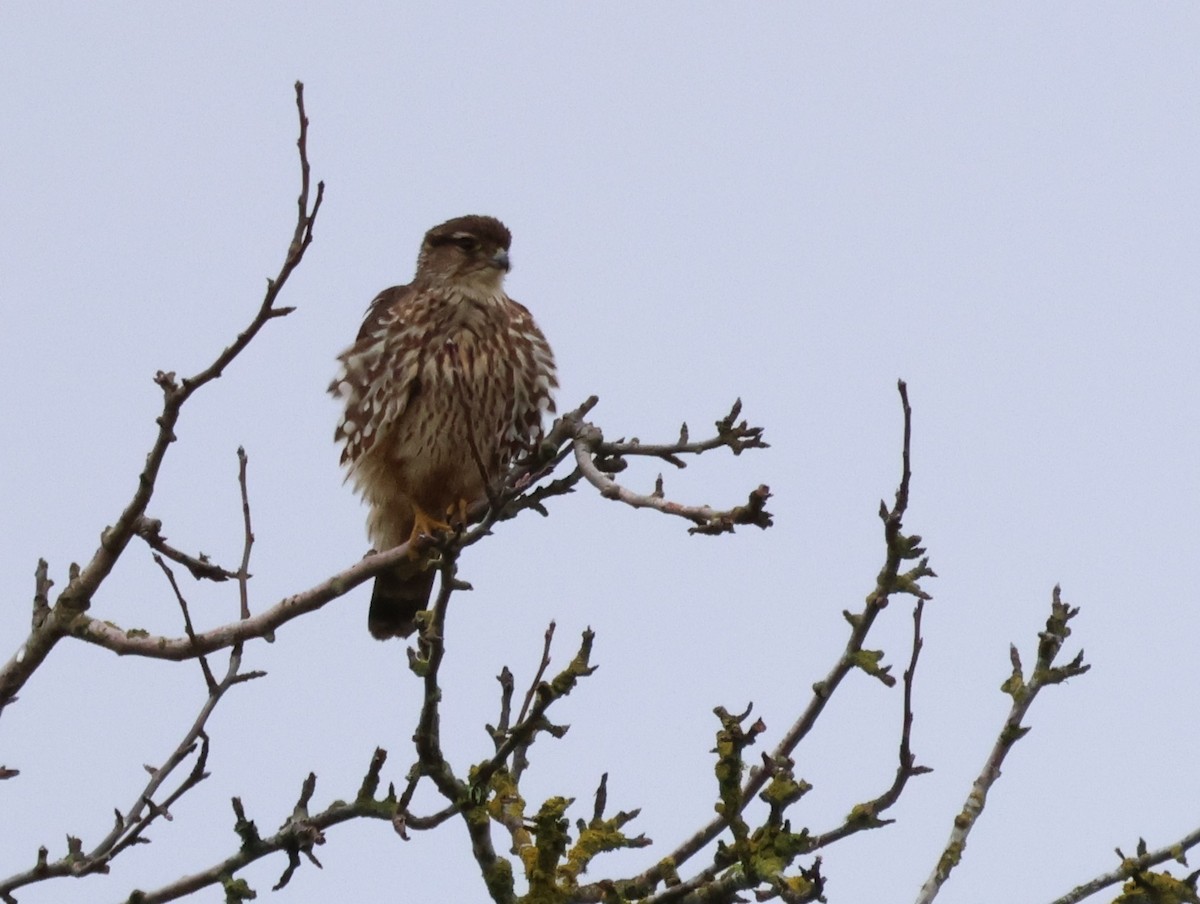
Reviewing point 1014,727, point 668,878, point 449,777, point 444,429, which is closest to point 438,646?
point 449,777

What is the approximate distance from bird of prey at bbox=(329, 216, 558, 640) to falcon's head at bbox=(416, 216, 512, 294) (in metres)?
→ 0.01

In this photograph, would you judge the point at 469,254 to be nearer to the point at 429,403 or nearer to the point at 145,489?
the point at 429,403

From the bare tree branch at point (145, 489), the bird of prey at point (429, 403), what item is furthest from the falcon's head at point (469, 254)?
the bare tree branch at point (145, 489)

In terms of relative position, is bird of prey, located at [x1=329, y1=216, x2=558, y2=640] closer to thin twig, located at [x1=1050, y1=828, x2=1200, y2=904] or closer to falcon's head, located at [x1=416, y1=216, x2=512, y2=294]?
falcon's head, located at [x1=416, y1=216, x2=512, y2=294]

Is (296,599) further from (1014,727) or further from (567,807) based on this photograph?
(1014,727)

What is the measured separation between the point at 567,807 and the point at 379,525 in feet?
7.81

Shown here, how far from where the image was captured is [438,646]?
295 centimetres

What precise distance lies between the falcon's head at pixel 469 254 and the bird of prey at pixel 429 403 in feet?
0.03

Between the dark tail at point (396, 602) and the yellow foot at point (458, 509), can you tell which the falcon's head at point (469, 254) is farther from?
the dark tail at point (396, 602)

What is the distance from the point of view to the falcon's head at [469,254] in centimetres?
545

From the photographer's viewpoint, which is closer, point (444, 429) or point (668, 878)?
point (668, 878)

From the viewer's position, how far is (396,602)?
5.40 m

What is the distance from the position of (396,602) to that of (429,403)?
0.77 meters

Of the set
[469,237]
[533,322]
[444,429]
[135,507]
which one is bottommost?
[135,507]
